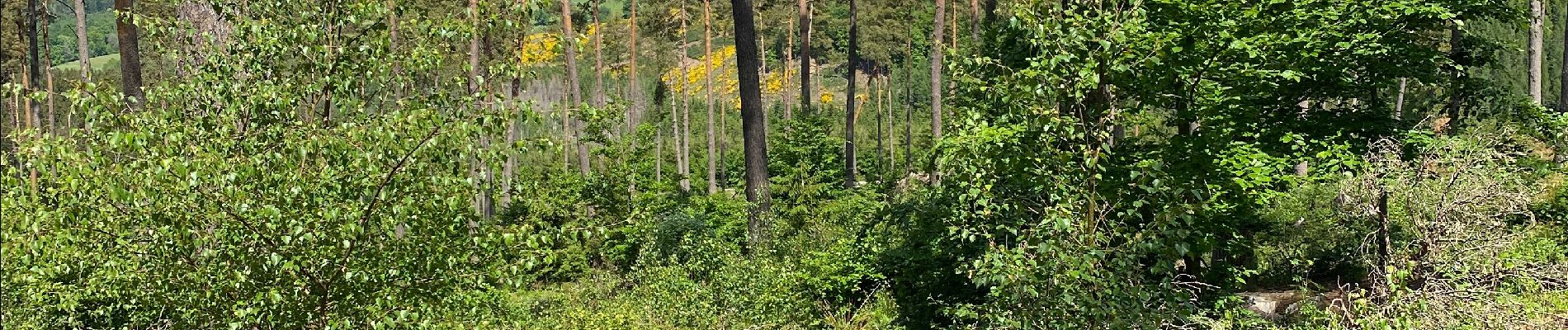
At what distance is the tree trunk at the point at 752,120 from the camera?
14984 mm

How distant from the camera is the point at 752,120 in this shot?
610 inches

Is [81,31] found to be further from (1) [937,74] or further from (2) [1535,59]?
(2) [1535,59]

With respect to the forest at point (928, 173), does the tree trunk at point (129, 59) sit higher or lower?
higher

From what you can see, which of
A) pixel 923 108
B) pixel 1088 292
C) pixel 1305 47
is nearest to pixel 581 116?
pixel 1088 292

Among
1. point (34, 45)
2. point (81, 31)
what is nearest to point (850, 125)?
point (81, 31)

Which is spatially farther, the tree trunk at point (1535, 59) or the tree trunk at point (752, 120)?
the tree trunk at point (1535, 59)

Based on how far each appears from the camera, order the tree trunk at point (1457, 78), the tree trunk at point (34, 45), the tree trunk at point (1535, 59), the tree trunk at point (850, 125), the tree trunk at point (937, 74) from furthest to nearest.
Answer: the tree trunk at point (34, 45), the tree trunk at point (850, 125), the tree trunk at point (937, 74), the tree trunk at point (1535, 59), the tree trunk at point (1457, 78)

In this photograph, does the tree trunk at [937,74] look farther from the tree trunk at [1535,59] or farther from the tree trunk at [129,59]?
the tree trunk at [129,59]

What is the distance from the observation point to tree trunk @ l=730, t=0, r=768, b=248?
49.2 ft

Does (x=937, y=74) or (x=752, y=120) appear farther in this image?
(x=937, y=74)

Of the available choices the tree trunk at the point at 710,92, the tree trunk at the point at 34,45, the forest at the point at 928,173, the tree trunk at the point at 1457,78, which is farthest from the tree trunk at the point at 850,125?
the tree trunk at the point at 34,45

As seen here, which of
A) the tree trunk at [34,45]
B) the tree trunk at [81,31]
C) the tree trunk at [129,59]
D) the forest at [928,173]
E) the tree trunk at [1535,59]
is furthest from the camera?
the tree trunk at [34,45]

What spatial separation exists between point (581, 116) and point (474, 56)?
18513 millimetres

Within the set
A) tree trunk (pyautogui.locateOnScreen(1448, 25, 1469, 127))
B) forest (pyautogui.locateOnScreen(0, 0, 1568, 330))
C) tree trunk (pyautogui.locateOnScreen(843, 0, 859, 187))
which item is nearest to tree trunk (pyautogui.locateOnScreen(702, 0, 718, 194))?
tree trunk (pyautogui.locateOnScreen(843, 0, 859, 187))
